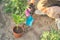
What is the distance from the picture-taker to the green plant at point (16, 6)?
378cm

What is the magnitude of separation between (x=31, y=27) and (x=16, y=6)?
0.56 m

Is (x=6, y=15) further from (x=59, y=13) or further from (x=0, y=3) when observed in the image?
(x=59, y=13)

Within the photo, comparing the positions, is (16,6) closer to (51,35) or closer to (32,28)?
(32,28)

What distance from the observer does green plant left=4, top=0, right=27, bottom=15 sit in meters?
3.78

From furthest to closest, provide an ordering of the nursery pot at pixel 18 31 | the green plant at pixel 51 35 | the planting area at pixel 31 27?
1. the planting area at pixel 31 27
2. the nursery pot at pixel 18 31
3. the green plant at pixel 51 35

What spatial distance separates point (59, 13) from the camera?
3.07m

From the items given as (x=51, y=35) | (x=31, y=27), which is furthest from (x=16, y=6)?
(x=51, y=35)

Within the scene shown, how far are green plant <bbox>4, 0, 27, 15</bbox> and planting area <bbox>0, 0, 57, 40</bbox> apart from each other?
6.1 inches

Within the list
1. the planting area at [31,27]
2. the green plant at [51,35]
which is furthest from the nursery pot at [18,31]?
the green plant at [51,35]

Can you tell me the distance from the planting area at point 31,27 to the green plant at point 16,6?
0.51ft

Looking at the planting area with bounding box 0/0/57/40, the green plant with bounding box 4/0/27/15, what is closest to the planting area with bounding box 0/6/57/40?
the planting area with bounding box 0/0/57/40

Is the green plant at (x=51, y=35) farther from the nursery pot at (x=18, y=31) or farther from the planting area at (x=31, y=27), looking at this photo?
the nursery pot at (x=18, y=31)

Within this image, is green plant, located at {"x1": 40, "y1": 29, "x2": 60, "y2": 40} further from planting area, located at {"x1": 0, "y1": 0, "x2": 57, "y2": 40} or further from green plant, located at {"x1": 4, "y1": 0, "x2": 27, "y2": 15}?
green plant, located at {"x1": 4, "y1": 0, "x2": 27, "y2": 15}

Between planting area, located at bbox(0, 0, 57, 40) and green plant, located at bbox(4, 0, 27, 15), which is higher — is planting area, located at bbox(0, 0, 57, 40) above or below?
below
